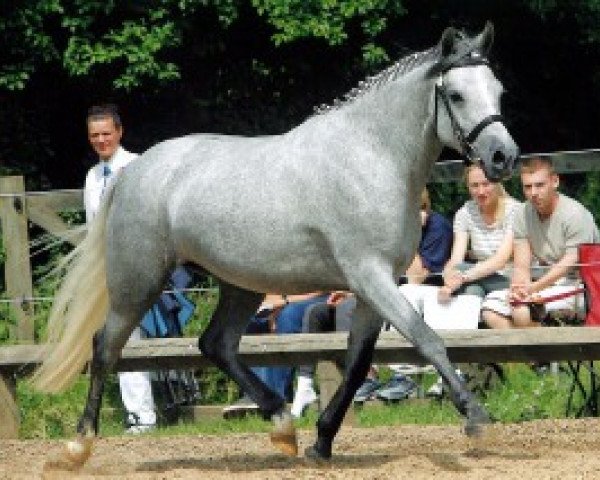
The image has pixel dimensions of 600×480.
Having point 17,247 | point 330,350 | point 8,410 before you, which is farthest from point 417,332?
point 17,247

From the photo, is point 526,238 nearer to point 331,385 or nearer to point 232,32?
point 331,385

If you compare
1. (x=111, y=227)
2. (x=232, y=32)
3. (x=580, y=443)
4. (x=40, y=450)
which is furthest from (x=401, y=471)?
(x=232, y=32)

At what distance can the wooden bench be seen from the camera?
10.1m

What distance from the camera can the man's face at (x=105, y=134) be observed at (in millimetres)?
11156

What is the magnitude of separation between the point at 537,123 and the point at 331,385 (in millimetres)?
6200

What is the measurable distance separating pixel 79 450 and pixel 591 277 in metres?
2.86

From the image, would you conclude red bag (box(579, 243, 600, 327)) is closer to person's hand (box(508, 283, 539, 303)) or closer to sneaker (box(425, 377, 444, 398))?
person's hand (box(508, 283, 539, 303))

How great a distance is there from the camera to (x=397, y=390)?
11.4 m

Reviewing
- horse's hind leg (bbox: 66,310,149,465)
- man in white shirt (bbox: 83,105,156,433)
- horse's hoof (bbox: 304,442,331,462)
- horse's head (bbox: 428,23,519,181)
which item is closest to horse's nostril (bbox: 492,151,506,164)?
horse's head (bbox: 428,23,519,181)

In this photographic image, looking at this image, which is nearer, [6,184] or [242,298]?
[242,298]

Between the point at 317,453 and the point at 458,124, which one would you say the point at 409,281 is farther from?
the point at 458,124

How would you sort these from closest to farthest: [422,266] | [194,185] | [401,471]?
[401,471]
[194,185]
[422,266]

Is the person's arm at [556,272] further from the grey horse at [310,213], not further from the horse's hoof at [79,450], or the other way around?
the horse's hoof at [79,450]

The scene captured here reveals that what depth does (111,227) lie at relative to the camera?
934cm
